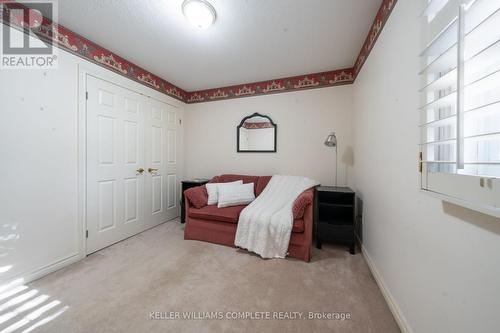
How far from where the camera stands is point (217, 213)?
2.34 metres

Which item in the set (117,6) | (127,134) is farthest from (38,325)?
(117,6)

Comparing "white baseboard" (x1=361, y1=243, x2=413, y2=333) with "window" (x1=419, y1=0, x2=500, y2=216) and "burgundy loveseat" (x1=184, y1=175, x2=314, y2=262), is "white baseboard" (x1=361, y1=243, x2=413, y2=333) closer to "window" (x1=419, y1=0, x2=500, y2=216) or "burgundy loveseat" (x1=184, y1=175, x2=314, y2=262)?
"burgundy loveseat" (x1=184, y1=175, x2=314, y2=262)

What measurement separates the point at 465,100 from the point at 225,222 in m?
2.19

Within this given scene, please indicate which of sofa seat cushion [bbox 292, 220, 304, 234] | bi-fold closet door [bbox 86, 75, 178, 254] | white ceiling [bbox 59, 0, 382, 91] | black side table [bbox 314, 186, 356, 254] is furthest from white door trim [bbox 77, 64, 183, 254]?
black side table [bbox 314, 186, 356, 254]

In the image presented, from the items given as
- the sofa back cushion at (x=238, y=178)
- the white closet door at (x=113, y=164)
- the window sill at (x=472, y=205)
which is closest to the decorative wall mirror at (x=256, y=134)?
the sofa back cushion at (x=238, y=178)

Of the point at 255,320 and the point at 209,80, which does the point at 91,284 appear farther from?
the point at 209,80

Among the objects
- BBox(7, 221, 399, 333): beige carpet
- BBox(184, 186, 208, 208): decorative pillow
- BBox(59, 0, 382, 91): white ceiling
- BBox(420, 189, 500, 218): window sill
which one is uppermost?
BBox(59, 0, 382, 91): white ceiling

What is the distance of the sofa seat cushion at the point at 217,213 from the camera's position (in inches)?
89.7

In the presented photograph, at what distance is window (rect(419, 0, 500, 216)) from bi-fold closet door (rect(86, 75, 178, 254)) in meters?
2.95

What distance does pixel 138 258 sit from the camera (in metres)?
2.03

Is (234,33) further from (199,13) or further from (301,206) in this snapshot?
(301,206)

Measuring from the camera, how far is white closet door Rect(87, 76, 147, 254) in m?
Answer: 2.14

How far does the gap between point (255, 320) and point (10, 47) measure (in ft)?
9.64

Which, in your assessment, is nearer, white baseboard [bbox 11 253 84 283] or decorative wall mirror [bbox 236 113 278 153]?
white baseboard [bbox 11 253 84 283]
